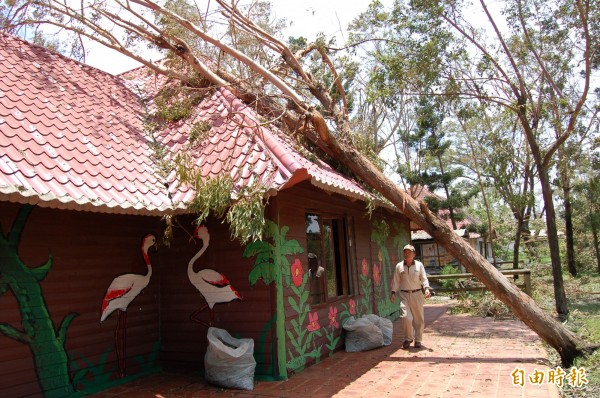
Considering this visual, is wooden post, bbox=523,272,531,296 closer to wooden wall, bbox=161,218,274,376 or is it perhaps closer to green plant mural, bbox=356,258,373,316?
green plant mural, bbox=356,258,373,316

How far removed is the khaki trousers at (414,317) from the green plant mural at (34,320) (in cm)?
504

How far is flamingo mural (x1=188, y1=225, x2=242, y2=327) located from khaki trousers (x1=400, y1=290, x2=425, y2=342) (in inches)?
126

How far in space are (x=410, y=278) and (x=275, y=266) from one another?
300cm

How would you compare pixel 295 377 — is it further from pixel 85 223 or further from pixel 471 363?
pixel 85 223

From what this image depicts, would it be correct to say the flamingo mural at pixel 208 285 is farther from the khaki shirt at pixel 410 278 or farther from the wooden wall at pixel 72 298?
the khaki shirt at pixel 410 278

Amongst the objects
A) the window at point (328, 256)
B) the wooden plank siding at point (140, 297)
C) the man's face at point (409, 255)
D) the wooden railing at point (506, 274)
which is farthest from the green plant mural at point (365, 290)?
the wooden railing at point (506, 274)

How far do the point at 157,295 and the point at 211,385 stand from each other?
A: 1646mm

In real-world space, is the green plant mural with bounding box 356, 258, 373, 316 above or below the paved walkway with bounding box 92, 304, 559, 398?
above

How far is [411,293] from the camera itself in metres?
7.82

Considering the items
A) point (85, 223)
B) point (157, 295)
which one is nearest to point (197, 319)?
point (157, 295)

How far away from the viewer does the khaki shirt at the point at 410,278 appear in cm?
780

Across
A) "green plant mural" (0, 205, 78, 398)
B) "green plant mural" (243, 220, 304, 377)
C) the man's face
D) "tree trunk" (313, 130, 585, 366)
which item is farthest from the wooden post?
"green plant mural" (0, 205, 78, 398)

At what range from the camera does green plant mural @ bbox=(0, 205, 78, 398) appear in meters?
4.89

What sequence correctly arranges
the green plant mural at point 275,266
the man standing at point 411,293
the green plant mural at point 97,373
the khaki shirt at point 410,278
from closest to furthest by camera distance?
the green plant mural at point 97,373, the green plant mural at point 275,266, the man standing at point 411,293, the khaki shirt at point 410,278
